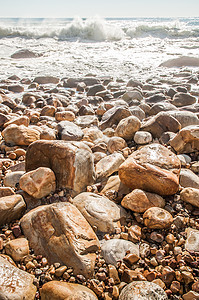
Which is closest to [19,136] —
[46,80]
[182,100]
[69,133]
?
[69,133]

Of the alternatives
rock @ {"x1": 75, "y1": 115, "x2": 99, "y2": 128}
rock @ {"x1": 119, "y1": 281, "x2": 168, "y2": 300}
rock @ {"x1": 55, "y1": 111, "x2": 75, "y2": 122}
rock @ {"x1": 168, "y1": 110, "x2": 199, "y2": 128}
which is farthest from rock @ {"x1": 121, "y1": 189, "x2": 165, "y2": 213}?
rock @ {"x1": 55, "y1": 111, "x2": 75, "y2": 122}

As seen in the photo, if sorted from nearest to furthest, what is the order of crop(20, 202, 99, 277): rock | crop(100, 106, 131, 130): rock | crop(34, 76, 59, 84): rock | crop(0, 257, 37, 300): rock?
crop(0, 257, 37, 300): rock → crop(20, 202, 99, 277): rock → crop(100, 106, 131, 130): rock → crop(34, 76, 59, 84): rock

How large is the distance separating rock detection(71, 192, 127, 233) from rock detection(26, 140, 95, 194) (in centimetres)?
19

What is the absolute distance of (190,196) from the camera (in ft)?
6.89

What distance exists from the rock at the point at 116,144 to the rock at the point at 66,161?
732mm

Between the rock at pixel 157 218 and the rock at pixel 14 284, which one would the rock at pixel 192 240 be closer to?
the rock at pixel 157 218

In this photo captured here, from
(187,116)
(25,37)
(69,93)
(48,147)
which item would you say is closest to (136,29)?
(25,37)

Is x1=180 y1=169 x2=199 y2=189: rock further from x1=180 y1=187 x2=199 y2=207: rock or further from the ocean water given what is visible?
the ocean water

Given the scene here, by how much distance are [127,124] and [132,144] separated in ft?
0.94

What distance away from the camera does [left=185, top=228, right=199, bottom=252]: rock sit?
1.76 metres

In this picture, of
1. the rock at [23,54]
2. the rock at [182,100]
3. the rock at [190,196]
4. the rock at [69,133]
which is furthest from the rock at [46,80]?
the rock at [190,196]

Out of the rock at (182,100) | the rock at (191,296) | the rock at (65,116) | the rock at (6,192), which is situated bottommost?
the rock at (191,296)

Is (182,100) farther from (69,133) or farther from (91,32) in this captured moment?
(91,32)

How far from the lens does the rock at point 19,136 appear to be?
3.11 m
